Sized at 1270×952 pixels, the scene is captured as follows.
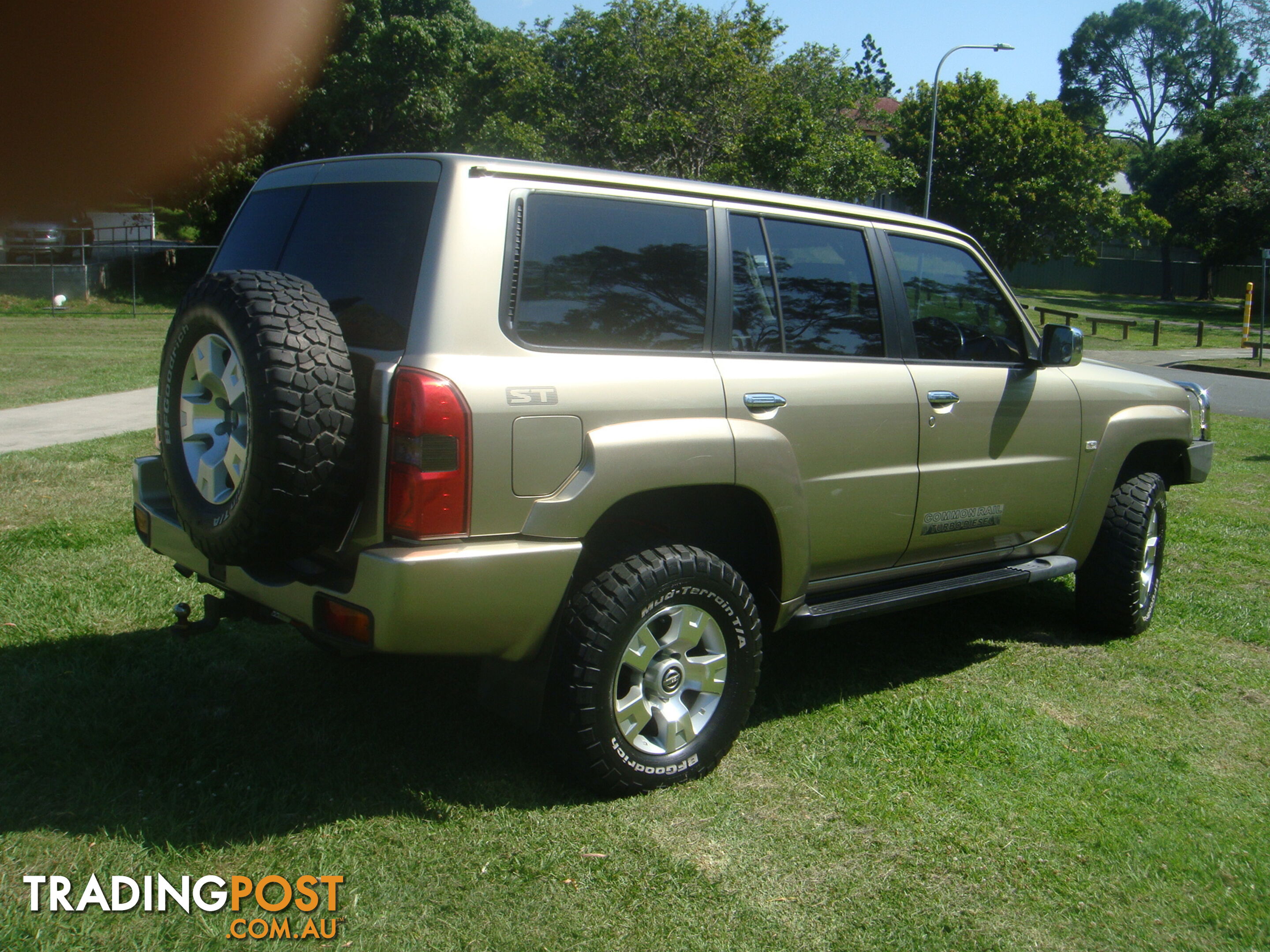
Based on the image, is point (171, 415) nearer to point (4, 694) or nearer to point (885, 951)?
point (4, 694)

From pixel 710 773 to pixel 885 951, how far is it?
3.39ft

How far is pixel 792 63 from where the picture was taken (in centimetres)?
3288

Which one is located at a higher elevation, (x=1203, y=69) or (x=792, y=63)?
(x=1203, y=69)

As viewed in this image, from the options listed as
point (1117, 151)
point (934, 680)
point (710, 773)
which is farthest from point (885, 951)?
point (1117, 151)

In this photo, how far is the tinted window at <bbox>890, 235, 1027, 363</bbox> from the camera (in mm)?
4539

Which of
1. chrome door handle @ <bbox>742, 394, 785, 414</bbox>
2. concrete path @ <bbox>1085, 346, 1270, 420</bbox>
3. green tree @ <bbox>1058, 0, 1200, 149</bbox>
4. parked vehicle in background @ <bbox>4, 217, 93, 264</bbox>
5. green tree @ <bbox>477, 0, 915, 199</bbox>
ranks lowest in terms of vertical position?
concrete path @ <bbox>1085, 346, 1270, 420</bbox>

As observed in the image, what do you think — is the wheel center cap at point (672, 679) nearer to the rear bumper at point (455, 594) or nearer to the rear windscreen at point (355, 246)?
the rear bumper at point (455, 594)

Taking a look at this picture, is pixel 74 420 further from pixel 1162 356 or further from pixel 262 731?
pixel 1162 356

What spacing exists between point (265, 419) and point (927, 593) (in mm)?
2681

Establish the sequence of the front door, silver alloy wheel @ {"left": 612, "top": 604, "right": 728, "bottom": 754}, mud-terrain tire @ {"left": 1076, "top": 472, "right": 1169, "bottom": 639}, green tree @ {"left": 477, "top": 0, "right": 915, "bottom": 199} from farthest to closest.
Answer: green tree @ {"left": 477, "top": 0, "right": 915, "bottom": 199}
mud-terrain tire @ {"left": 1076, "top": 472, "right": 1169, "bottom": 639}
the front door
silver alloy wheel @ {"left": 612, "top": 604, "right": 728, "bottom": 754}

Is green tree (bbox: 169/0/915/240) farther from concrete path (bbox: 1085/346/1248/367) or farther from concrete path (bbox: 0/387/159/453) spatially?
concrete path (bbox: 0/387/159/453)

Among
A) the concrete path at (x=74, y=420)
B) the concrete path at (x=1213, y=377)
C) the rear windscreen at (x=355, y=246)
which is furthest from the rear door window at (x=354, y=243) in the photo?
the concrete path at (x=1213, y=377)

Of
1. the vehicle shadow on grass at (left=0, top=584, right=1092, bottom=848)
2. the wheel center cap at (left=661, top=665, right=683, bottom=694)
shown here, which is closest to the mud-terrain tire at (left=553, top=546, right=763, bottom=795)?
the wheel center cap at (left=661, top=665, right=683, bottom=694)

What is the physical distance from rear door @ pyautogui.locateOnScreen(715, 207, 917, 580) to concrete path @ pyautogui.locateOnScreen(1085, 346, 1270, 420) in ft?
27.2
